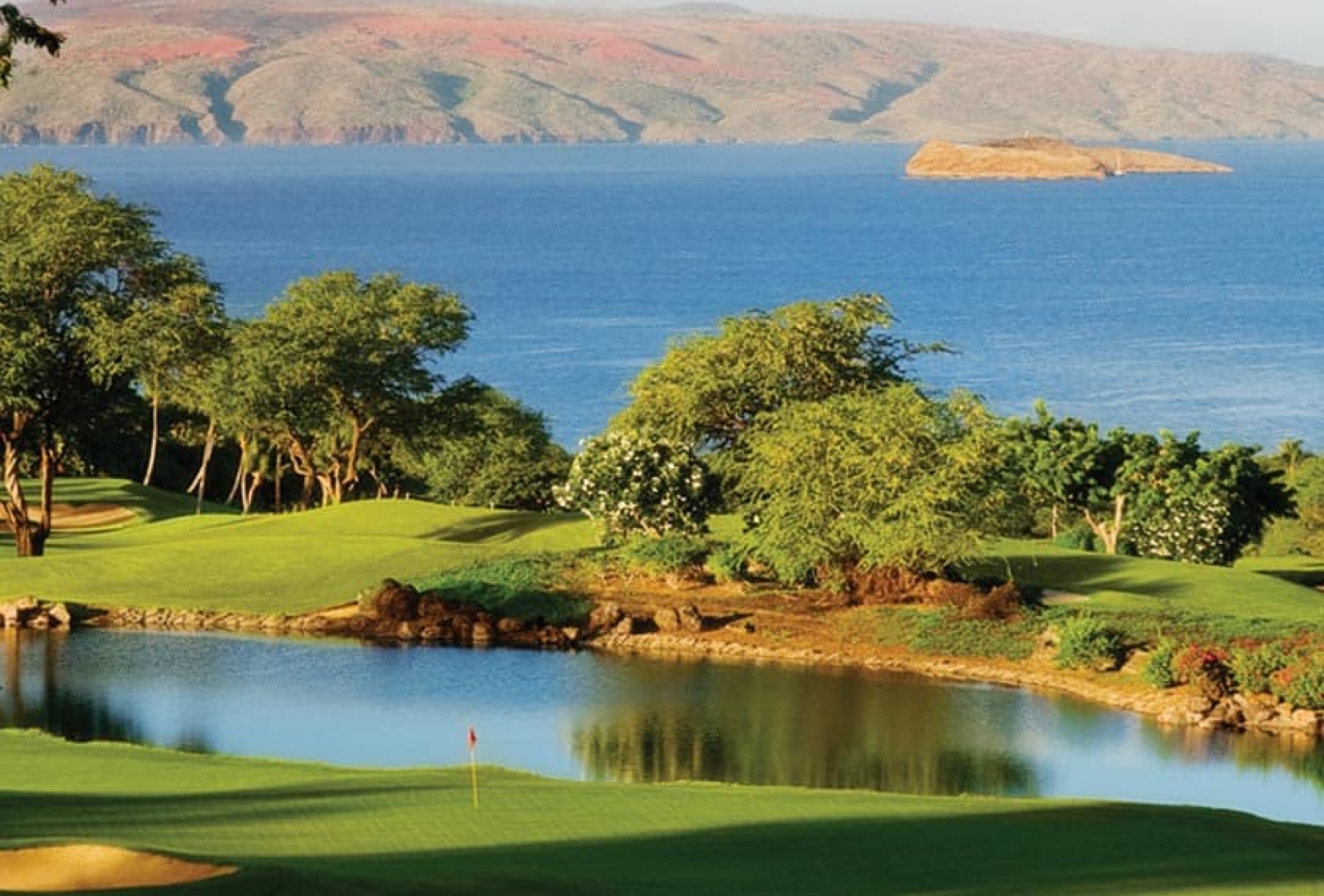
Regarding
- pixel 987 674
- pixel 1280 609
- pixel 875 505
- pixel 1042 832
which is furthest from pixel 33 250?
pixel 1042 832

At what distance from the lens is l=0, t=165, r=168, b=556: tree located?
2199 inches

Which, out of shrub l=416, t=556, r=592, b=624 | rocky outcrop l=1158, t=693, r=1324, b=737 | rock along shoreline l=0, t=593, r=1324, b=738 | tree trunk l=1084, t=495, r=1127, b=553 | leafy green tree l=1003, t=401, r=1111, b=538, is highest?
leafy green tree l=1003, t=401, r=1111, b=538

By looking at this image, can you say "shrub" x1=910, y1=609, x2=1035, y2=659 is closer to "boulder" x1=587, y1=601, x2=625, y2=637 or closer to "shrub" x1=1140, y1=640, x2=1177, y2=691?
"shrub" x1=1140, y1=640, x2=1177, y2=691

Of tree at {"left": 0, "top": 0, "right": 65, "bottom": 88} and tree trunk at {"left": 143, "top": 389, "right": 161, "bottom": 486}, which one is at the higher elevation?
tree at {"left": 0, "top": 0, "right": 65, "bottom": 88}

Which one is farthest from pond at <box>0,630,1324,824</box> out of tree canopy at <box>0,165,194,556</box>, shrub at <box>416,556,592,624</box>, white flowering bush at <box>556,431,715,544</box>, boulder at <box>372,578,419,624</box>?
tree canopy at <box>0,165,194,556</box>

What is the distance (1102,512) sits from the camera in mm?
64750

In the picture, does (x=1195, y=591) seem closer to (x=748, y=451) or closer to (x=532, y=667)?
(x=748, y=451)

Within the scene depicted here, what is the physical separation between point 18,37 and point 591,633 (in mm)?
24406

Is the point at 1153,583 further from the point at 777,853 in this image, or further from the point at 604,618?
the point at 777,853

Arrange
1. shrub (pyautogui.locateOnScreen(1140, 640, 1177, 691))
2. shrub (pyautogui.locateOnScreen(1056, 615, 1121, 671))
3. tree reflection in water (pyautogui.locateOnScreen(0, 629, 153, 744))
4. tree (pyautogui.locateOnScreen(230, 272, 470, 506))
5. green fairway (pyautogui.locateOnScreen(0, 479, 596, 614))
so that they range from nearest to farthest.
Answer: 1. tree reflection in water (pyautogui.locateOnScreen(0, 629, 153, 744))
2. shrub (pyautogui.locateOnScreen(1140, 640, 1177, 691))
3. shrub (pyautogui.locateOnScreen(1056, 615, 1121, 671))
4. green fairway (pyautogui.locateOnScreen(0, 479, 596, 614))
5. tree (pyautogui.locateOnScreen(230, 272, 470, 506))

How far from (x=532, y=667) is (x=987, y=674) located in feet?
29.2

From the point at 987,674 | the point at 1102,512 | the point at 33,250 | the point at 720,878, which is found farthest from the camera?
the point at 1102,512

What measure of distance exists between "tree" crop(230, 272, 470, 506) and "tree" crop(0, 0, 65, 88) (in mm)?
38124

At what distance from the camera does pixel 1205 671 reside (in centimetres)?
4150
